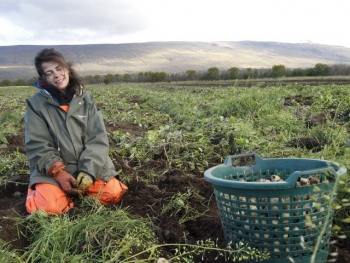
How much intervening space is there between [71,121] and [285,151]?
2206 millimetres

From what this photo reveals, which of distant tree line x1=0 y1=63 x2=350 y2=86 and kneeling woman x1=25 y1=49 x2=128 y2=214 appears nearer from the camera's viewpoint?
kneeling woman x1=25 y1=49 x2=128 y2=214

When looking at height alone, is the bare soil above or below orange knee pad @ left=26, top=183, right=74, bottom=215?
below

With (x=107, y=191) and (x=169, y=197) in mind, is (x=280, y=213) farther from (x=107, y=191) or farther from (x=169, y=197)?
(x=107, y=191)


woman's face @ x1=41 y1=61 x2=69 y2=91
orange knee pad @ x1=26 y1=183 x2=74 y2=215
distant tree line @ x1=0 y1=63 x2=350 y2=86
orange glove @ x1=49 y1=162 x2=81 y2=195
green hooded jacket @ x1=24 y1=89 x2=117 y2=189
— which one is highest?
woman's face @ x1=41 y1=61 x2=69 y2=91

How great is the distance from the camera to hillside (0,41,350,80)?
128375mm

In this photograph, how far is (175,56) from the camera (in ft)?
513

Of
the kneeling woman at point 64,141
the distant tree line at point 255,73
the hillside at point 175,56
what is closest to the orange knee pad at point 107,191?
the kneeling woman at point 64,141

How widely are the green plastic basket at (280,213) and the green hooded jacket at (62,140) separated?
1445 millimetres

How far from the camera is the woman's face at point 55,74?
3.41 meters

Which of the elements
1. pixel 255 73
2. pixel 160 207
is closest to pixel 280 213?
pixel 160 207

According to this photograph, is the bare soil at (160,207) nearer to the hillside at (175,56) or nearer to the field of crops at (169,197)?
the field of crops at (169,197)

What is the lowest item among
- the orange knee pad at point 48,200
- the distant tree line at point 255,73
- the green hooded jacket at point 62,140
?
the distant tree line at point 255,73

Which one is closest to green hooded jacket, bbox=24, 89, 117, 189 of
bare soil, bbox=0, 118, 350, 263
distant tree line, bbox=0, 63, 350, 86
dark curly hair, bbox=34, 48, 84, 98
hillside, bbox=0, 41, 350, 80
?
dark curly hair, bbox=34, 48, 84, 98

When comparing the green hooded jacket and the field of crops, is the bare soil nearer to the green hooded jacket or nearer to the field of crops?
the field of crops
